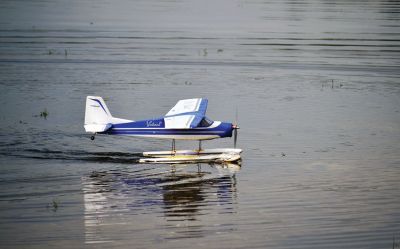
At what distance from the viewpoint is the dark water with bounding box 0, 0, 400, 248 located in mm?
25016

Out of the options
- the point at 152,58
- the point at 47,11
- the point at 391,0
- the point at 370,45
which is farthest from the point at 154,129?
the point at 391,0

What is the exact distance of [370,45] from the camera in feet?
244

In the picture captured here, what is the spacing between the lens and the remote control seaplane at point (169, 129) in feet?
106

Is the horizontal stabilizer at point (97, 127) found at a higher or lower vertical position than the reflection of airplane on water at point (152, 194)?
higher

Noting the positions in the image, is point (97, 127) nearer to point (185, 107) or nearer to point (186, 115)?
point (186, 115)

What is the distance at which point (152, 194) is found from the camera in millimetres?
28156

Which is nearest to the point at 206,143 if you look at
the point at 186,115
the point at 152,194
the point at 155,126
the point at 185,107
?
the point at 185,107

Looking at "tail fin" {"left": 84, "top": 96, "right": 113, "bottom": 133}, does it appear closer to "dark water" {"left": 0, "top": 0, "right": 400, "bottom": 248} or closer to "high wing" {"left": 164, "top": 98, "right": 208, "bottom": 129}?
"dark water" {"left": 0, "top": 0, "right": 400, "bottom": 248}

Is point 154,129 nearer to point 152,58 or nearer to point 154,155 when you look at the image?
point 154,155

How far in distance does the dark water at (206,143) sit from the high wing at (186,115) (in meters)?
1.89

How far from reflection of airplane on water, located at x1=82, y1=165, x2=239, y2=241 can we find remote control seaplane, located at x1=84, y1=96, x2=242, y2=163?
888 mm

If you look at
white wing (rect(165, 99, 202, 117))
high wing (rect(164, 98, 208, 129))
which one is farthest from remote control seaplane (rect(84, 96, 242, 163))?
white wing (rect(165, 99, 202, 117))

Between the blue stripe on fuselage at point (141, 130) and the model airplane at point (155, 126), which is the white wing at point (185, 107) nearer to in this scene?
the model airplane at point (155, 126)

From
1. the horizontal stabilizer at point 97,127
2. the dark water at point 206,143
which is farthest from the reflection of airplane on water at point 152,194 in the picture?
the horizontal stabilizer at point 97,127
